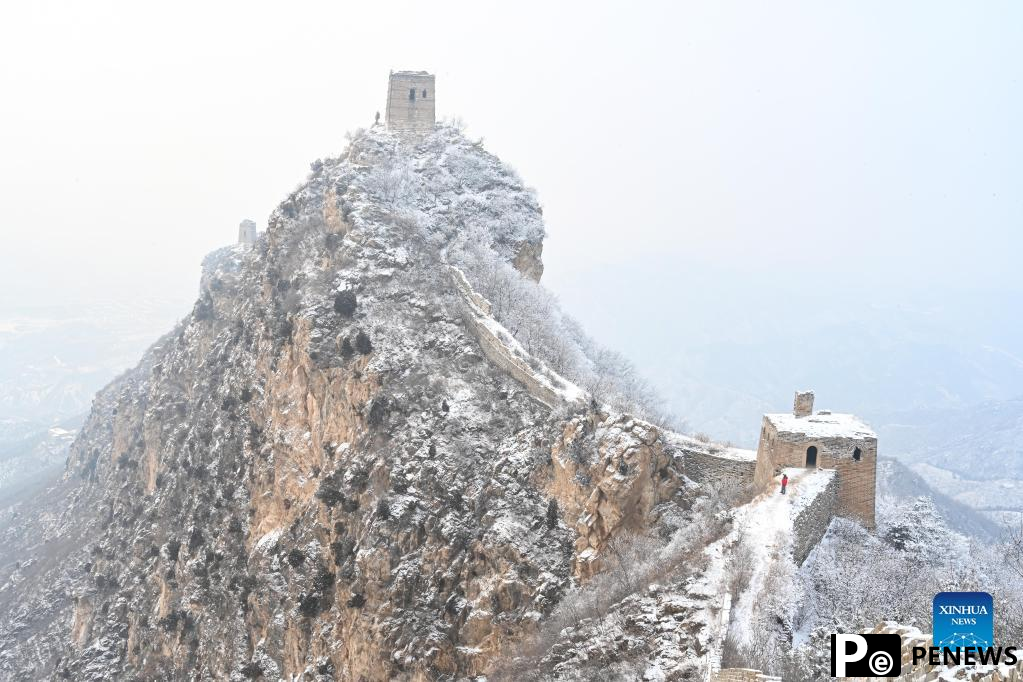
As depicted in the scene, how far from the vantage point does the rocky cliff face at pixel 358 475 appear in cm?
2959

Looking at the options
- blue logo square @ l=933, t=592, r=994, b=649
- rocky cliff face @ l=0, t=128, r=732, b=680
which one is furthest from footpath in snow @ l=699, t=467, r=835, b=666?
blue logo square @ l=933, t=592, r=994, b=649

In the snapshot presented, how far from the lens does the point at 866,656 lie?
1598cm

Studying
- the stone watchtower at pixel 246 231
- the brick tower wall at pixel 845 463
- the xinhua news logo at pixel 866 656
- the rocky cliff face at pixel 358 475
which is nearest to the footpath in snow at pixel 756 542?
the brick tower wall at pixel 845 463

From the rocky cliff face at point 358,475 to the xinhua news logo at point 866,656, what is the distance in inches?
447

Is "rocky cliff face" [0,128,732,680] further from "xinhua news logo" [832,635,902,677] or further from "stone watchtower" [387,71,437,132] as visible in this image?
"xinhua news logo" [832,635,902,677]

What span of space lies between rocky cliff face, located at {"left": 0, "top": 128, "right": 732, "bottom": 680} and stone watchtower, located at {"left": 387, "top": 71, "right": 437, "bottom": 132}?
65.0 inches

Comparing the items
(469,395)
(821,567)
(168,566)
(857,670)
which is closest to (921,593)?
(821,567)

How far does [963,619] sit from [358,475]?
24.6 metres

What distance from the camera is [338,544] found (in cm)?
3400

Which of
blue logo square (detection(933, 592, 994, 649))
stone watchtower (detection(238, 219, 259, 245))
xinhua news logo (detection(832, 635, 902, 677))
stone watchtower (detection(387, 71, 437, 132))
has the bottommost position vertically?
xinhua news logo (detection(832, 635, 902, 677))

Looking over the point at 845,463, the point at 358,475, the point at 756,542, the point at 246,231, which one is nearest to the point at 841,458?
the point at 845,463

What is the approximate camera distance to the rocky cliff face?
1165 inches

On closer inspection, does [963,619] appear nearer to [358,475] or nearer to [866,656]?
[866,656]

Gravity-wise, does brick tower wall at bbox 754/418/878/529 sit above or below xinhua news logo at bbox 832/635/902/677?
above
